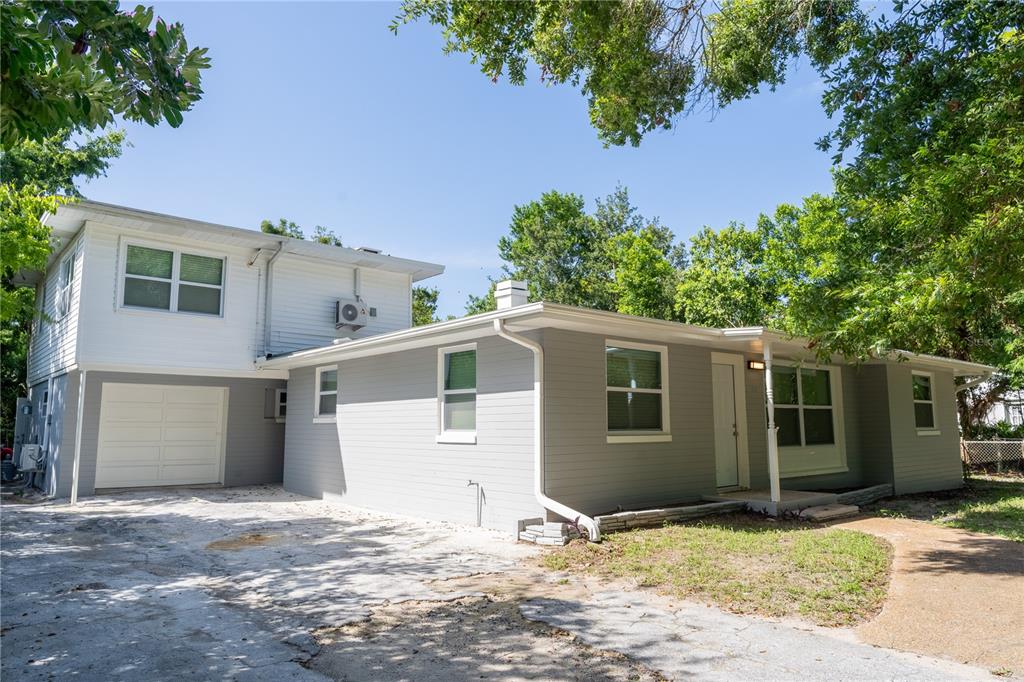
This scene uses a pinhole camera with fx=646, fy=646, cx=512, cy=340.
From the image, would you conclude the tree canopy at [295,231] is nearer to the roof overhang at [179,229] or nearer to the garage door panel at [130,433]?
the roof overhang at [179,229]

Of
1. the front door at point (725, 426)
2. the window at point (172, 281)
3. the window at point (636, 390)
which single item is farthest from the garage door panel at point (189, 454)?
the front door at point (725, 426)

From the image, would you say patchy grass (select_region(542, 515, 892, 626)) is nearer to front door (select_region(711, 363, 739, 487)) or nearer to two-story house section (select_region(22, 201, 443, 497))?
front door (select_region(711, 363, 739, 487))

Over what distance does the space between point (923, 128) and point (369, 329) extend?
1124 cm

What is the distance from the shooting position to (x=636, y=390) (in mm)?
9109

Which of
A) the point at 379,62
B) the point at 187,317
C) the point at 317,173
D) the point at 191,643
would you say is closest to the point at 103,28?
the point at 191,643

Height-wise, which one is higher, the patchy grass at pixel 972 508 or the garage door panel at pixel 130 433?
the garage door panel at pixel 130 433

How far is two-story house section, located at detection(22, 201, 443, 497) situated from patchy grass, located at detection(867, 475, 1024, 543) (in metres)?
10.5

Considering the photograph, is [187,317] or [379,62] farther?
[187,317]

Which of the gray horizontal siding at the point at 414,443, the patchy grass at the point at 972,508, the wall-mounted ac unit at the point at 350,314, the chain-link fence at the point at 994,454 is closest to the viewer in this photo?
the gray horizontal siding at the point at 414,443

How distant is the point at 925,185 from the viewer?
20.7 feet

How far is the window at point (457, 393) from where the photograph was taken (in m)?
8.93

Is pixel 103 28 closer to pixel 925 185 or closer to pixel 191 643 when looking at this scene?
pixel 191 643

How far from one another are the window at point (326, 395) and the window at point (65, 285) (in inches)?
191

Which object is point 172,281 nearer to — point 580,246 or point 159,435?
point 159,435
